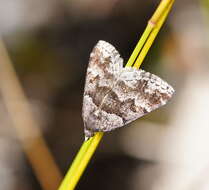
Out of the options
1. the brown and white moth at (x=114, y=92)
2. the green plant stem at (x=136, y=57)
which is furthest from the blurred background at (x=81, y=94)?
the green plant stem at (x=136, y=57)

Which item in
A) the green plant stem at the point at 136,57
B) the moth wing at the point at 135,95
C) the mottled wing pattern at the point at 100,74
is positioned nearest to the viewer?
the green plant stem at the point at 136,57

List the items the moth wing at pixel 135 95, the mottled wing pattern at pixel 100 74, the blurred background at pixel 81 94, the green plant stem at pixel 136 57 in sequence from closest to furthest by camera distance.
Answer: the green plant stem at pixel 136 57, the moth wing at pixel 135 95, the mottled wing pattern at pixel 100 74, the blurred background at pixel 81 94

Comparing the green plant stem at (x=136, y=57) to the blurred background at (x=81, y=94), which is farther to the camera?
the blurred background at (x=81, y=94)

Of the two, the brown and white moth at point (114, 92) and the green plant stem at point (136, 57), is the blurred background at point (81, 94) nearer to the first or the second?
the brown and white moth at point (114, 92)

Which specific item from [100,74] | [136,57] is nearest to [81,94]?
[100,74]

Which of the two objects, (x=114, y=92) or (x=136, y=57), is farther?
(x=114, y=92)

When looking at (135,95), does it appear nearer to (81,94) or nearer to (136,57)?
(136,57)

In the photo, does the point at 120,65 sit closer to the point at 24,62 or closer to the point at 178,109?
the point at 178,109

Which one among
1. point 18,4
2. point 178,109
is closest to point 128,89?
point 178,109
